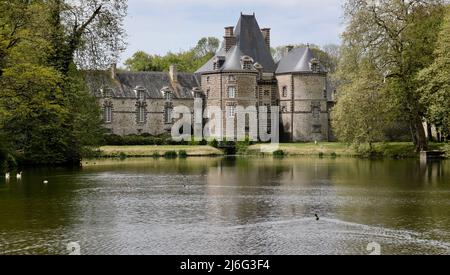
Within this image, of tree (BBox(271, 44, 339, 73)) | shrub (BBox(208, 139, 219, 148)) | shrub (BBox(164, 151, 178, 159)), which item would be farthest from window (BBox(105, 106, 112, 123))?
tree (BBox(271, 44, 339, 73))

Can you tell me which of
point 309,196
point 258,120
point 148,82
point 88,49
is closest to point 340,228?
point 309,196

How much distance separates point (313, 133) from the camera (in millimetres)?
60969

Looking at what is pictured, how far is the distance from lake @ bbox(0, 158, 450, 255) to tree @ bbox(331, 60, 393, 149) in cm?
1470

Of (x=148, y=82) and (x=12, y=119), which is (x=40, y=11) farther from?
(x=148, y=82)

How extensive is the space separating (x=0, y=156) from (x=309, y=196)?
1501 cm

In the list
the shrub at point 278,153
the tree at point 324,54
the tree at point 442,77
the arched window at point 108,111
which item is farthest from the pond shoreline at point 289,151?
the tree at point 324,54

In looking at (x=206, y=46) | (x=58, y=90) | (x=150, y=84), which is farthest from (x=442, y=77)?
(x=206, y=46)

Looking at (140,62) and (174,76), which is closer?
(174,76)

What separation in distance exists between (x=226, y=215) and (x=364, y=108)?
2683 centimetres

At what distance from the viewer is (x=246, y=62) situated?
194 feet

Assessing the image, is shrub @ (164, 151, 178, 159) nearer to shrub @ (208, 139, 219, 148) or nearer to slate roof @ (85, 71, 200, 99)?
shrub @ (208, 139, 219, 148)

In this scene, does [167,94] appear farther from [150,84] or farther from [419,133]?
[419,133]

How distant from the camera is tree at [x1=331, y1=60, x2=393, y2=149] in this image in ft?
136

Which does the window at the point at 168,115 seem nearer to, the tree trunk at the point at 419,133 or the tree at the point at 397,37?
the tree at the point at 397,37
